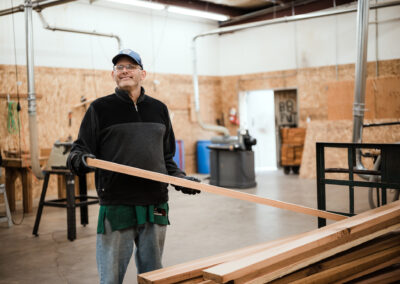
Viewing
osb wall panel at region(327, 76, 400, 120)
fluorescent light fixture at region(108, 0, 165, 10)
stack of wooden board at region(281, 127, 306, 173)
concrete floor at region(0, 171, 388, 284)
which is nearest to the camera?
concrete floor at region(0, 171, 388, 284)

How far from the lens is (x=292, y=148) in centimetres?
965

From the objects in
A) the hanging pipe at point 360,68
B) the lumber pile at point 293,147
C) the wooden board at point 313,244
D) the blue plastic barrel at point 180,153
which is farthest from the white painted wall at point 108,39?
the wooden board at point 313,244

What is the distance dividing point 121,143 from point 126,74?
0.38 meters

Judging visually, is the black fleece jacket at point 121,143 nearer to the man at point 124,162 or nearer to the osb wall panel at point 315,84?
the man at point 124,162

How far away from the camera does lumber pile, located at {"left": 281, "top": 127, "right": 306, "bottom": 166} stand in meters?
9.65

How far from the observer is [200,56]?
1097 cm

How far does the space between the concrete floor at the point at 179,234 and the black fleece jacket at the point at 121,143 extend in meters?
1.50

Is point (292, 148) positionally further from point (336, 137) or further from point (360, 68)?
point (360, 68)

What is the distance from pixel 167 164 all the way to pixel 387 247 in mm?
1529

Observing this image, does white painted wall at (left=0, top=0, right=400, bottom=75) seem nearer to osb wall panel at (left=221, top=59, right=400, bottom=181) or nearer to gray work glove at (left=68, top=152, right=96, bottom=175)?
osb wall panel at (left=221, top=59, right=400, bottom=181)

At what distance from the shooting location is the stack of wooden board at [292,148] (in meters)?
9.65

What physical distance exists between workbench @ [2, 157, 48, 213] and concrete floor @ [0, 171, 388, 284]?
0.67ft

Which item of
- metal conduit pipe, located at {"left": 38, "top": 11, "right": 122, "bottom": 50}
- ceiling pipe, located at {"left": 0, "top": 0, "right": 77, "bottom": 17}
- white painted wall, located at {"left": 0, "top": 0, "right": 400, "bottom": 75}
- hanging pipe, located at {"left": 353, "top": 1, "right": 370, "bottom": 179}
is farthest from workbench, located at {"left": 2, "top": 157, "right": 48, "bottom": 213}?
hanging pipe, located at {"left": 353, "top": 1, "right": 370, "bottom": 179}

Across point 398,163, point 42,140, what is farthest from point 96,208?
point 398,163
